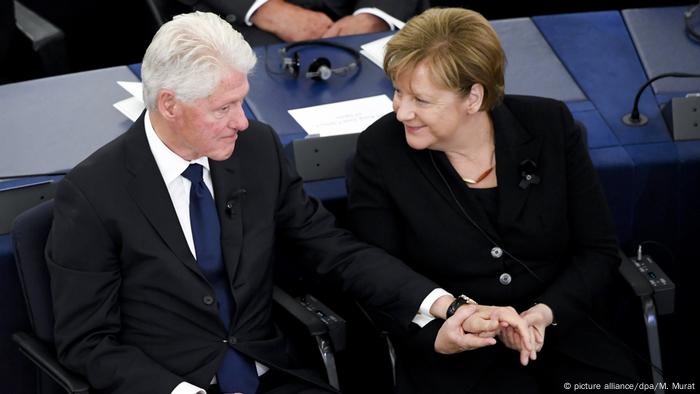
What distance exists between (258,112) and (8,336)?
1.01m

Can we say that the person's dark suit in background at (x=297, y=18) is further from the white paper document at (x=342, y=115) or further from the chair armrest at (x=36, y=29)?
the white paper document at (x=342, y=115)

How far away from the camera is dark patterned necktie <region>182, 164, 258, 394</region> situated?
2537 millimetres

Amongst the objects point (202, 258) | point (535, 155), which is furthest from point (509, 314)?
point (202, 258)

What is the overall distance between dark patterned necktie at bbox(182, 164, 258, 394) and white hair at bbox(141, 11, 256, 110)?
246 mm

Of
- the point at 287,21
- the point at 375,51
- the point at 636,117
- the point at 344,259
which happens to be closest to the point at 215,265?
the point at 344,259

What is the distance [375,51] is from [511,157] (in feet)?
3.39

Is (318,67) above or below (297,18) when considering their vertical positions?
above

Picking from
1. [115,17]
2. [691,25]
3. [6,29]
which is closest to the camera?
[691,25]

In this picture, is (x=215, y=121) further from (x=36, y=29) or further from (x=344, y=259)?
(x=36, y=29)

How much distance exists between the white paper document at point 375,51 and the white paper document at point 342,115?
25 cm

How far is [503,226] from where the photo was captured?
2.70 meters

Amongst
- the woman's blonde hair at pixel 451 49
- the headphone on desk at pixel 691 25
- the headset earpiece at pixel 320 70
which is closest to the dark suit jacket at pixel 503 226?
the woman's blonde hair at pixel 451 49

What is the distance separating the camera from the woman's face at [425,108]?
8.45 ft

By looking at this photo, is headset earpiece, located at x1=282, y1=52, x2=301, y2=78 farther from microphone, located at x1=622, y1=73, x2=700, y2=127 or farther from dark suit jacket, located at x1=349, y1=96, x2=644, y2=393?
microphone, located at x1=622, y1=73, x2=700, y2=127
